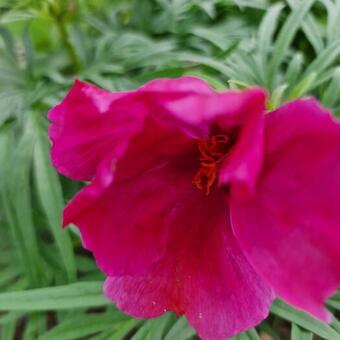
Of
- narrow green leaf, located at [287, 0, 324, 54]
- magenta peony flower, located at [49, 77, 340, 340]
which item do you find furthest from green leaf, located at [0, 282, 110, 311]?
narrow green leaf, located at [287, 0, 324, 54]

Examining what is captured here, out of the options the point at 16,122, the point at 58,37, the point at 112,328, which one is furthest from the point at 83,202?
the point at 58,37

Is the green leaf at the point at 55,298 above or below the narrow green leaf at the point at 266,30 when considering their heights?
below

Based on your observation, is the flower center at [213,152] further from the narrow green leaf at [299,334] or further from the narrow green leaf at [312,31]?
the narrow green leaf at [312,31]

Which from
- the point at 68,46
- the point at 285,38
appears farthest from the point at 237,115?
the point at 68,46

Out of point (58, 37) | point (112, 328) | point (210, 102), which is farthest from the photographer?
point (58, 37)

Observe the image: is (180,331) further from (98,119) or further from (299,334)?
(98,119)

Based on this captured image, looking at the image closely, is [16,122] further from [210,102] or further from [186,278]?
[210,102]

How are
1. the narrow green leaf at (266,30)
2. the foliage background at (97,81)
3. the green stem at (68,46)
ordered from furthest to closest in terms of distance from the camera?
the green stem at (68,46)
the narrow green leaf at (266,30)
the foliage background at (97,81)

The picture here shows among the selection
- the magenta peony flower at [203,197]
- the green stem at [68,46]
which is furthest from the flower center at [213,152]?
the green stem at [68,46]
